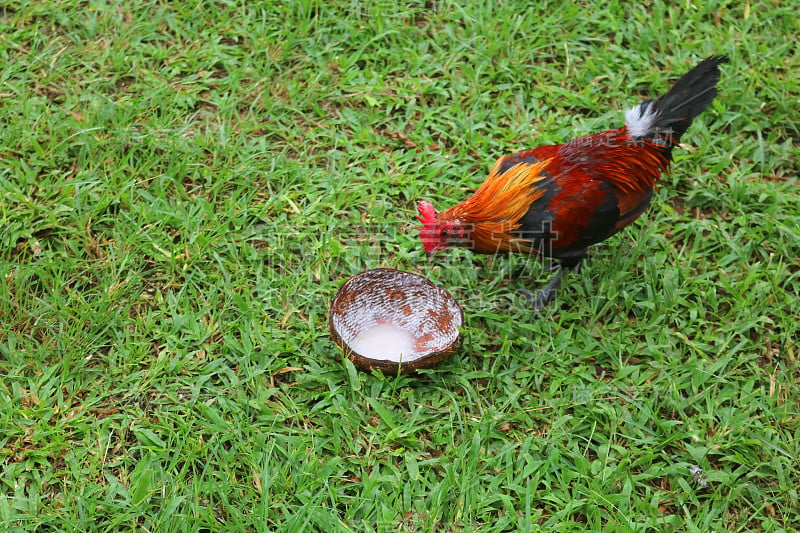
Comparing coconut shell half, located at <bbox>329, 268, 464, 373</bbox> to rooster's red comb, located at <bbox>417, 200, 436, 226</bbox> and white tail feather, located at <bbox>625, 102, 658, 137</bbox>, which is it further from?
white tail feather, located at <bbox>625, 102, 658, 137</bbox>

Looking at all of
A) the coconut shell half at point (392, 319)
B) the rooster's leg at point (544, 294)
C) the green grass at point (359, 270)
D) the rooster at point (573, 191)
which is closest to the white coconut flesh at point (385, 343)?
the coconut shell half at point (392, 319)

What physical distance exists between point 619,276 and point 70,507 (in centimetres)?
299

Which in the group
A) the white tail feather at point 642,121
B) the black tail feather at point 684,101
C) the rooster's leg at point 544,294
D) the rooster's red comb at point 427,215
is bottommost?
the rooster's leg at point 544,294

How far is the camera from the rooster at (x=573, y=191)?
144 inches

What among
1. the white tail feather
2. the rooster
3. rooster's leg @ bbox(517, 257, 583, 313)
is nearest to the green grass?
rooster's leg @ bbox(517, 257, 583, 313)

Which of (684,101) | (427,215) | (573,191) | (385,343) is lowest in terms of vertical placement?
(385,343)

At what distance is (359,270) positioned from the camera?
4121 mm

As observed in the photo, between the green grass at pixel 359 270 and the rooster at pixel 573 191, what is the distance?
47 cm

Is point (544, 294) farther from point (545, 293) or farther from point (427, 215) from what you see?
point (427, 215)

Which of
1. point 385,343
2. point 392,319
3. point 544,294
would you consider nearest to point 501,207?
point 544,294

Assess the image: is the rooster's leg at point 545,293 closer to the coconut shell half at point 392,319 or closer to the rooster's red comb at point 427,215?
the coconut shell half at point 392,319

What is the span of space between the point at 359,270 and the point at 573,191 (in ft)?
4.16

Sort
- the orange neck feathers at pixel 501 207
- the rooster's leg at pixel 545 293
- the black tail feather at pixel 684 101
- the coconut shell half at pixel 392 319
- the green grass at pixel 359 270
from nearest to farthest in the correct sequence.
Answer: the green grass at pixel 359 270, the coconut shell half at pixel 392 319, the orange neck feathers at pixel 501 207, the black tail feather at pixel 684 101, the rooster's leg at pixel 545 293

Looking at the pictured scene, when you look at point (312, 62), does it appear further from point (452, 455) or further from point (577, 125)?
point (452, 455)
